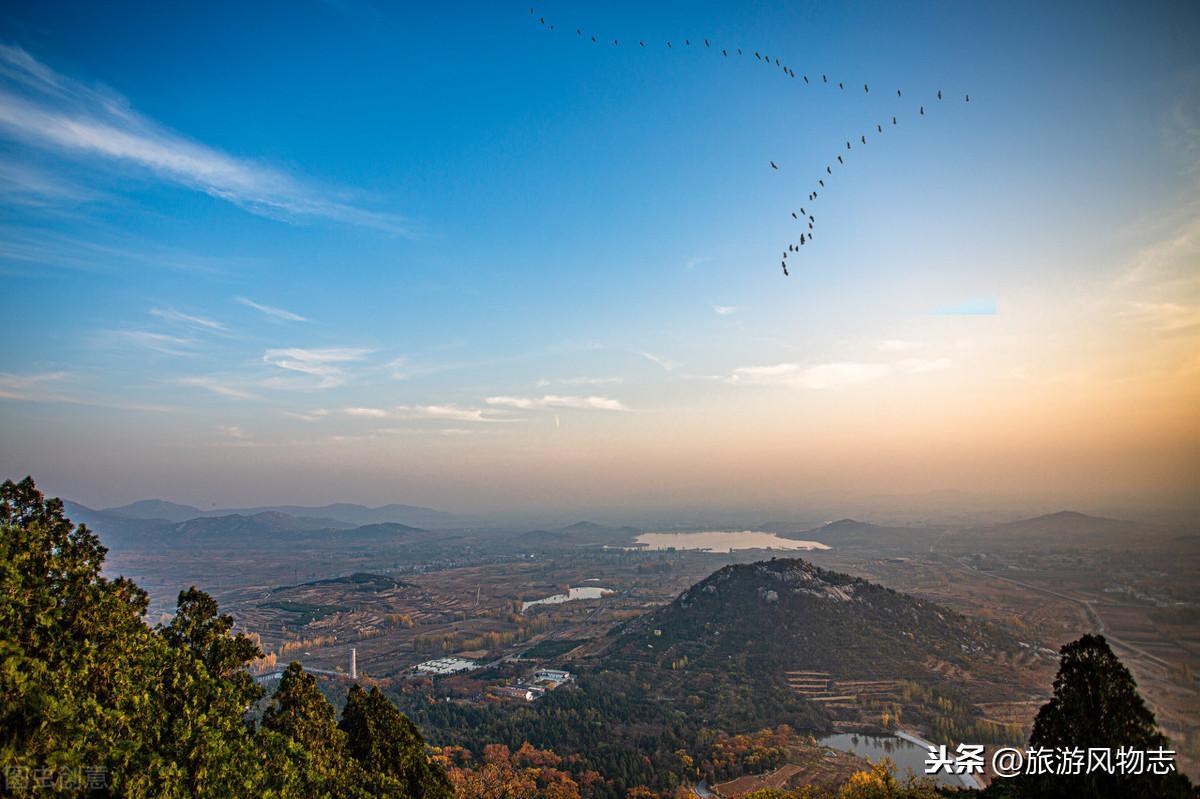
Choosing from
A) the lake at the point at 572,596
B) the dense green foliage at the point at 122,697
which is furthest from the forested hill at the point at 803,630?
the dense green foliage at the point at 122,697

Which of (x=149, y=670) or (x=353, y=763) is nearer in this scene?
(x=149, y=670)

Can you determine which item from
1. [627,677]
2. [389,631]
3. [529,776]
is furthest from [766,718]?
[389,631]

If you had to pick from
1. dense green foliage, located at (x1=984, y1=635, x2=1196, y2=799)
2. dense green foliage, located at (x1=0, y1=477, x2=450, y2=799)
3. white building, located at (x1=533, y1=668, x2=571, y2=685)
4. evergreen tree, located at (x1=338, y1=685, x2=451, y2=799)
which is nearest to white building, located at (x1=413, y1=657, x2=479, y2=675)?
white building, located at (x1=533, y1=668, x2=571, y2=685)

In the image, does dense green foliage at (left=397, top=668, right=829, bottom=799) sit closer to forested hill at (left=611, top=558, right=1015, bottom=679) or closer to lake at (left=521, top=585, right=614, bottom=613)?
forested hill at (left=611, top=558, right=1015, bottom=679)

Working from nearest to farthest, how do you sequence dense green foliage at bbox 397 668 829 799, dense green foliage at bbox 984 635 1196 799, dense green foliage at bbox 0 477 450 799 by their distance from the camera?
dense green foliage at bbox 0 477 450 799
dense green foliage at bbox 984 635 1196 799
dense green foliage at bbox 397 668 829 799

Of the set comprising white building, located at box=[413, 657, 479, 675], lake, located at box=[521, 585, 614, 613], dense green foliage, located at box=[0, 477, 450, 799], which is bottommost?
lake, located at box=[521, 585, 614, 613]

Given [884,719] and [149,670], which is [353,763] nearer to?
[149,670]
